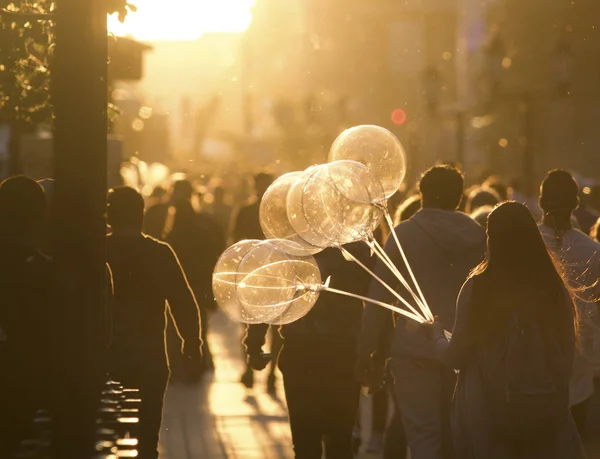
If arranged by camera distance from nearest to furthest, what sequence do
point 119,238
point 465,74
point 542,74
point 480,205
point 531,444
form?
point 531,444, point 119,238, point 480,205, point 542,74, point 465,74

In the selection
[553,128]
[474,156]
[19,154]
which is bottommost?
[474,156]

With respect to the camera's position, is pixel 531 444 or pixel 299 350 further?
pixel 299 350

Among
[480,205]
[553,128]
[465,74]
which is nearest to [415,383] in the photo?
[480,205]

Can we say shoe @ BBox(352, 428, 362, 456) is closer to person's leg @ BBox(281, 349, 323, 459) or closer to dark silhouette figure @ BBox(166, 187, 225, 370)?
person's leg @ BBox(281, 349, 323, 459)

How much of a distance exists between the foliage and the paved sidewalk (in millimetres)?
2536

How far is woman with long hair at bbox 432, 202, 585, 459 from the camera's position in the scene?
19.8 ft

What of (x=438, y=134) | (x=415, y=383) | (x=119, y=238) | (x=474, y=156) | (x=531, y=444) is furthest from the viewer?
(x=474, y=156)

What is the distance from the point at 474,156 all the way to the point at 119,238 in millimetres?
93491

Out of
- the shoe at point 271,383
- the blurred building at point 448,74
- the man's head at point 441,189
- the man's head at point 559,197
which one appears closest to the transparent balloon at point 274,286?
the man's head at point 441,189

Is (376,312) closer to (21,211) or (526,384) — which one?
(526,384)

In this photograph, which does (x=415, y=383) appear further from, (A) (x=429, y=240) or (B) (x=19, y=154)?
(B) (x=19, y=154)

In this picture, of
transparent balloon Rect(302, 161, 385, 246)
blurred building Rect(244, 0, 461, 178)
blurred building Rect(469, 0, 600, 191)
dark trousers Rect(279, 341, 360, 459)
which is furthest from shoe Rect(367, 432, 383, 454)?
blurred building Rect(244, 0, 461, 178)

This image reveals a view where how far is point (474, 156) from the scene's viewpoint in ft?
330

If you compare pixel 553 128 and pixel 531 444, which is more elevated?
pixel 531 444
